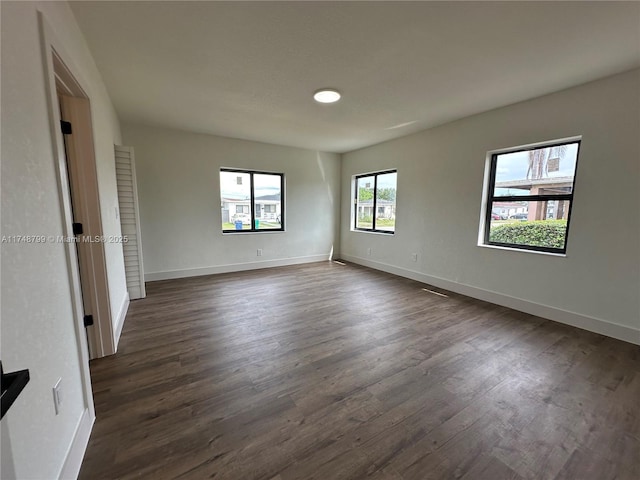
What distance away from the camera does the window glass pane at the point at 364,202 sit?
5648 millimetres

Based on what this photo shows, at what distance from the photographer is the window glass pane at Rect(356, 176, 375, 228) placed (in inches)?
222

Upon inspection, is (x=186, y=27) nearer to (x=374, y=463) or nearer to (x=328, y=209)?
(x=374, y=463)

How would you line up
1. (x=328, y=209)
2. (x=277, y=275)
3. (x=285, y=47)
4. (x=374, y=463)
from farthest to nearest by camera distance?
(x=328, y=209)
(x=277, y=275)
(x=285, y=47)
(x=374, y=463)

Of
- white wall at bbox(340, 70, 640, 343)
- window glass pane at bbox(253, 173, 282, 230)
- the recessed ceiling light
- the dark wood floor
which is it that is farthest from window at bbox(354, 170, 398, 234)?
the dark wood floor

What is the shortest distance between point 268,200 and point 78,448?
14.7ft

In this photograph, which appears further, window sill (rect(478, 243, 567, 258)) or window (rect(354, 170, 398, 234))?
window (rect(354, 170, 398, 234))

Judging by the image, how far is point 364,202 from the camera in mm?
5832

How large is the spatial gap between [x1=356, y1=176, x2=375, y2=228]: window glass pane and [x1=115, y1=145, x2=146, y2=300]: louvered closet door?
4100 millimetres

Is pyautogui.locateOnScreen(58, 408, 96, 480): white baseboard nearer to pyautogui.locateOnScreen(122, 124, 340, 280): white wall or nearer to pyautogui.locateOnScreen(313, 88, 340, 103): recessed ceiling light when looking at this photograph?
pyautogui.locateOnScreen(313, 88, 340, 103): recessed ceiling light

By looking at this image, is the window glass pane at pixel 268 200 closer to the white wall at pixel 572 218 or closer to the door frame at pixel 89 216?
the white wall at pixel 572 218

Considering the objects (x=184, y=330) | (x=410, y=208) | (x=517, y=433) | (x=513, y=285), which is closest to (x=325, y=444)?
(x=517, y=433)

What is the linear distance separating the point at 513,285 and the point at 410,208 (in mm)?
1901

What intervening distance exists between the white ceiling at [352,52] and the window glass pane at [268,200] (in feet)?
6.21

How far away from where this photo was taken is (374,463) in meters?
1.38
